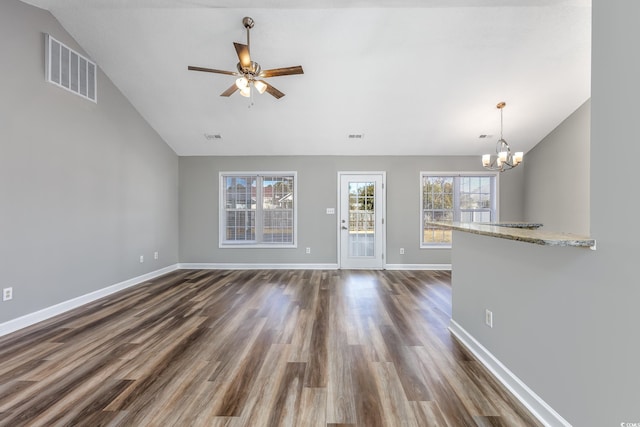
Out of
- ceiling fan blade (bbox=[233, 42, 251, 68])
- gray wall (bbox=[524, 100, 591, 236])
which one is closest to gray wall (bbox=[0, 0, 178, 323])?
ceiling fan blade (bbox=[233, 42, 251, 68])

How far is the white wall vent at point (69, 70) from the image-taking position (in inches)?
117

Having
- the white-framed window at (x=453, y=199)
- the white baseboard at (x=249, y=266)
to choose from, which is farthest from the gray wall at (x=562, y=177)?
the white baseboard at (x=249, y=266)

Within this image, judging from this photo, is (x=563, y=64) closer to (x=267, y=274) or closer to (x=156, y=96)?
(x=267, y=274)

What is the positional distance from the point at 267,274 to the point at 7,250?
135 inches

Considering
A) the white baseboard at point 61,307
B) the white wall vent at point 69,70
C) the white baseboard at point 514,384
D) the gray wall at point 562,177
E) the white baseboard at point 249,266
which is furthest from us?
the white baseboard at point 249,266

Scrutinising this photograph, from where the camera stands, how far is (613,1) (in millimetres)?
1190

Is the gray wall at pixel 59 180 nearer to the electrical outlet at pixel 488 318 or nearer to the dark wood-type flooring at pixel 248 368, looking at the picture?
the dark wood-type flooring at pixel 248 368

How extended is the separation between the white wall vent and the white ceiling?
24 centimetres

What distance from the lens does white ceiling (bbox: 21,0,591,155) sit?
3.01 metres

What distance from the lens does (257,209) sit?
587cm

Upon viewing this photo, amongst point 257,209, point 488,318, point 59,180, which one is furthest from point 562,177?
point 59,180

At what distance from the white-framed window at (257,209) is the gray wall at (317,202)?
223mm

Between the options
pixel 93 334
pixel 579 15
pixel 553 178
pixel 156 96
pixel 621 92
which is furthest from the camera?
pixel 553 178

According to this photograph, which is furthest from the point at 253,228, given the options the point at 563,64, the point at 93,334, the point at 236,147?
the point at 563,64
